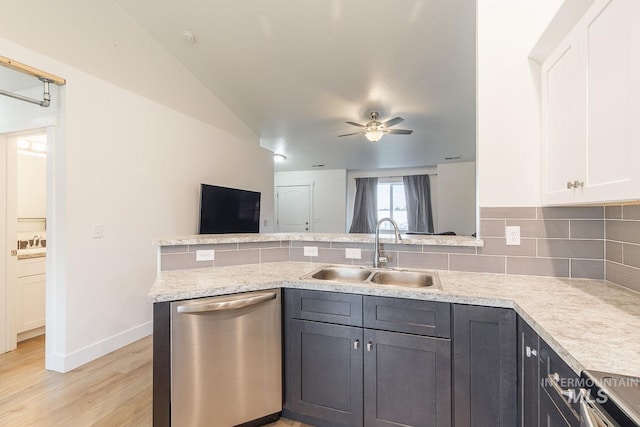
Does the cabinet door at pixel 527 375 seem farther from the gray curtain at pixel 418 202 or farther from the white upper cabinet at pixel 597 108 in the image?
the gray curtain at pixel 418 202

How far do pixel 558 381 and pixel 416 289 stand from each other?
62cm

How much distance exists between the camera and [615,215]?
58.2 inches

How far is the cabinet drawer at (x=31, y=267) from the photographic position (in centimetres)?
283

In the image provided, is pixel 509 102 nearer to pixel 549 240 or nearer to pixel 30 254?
pixel 549 240

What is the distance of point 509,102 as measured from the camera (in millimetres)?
1735

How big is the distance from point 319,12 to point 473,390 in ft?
9.99

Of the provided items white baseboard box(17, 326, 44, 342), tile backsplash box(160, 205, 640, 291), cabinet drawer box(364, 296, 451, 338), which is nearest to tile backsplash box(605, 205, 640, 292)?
tile backsplash box(160, 205, 640, 291)

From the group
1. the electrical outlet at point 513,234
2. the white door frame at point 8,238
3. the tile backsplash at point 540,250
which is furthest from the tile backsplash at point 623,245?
the white door frame at point 8,238

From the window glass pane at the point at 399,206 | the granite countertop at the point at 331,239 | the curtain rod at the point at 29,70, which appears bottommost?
the granite countertop at the point at 331,239

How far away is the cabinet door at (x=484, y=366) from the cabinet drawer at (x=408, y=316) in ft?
0.19

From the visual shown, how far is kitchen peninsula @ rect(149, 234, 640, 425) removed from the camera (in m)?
0.87

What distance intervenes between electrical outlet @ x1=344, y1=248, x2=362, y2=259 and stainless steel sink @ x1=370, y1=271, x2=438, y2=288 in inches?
8.6

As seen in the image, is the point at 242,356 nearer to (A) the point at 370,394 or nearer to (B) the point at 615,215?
(A) the point at 370,394

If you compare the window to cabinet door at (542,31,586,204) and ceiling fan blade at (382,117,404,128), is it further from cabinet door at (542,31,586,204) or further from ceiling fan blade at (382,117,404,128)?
cabinet door at (542,31,586,204)
